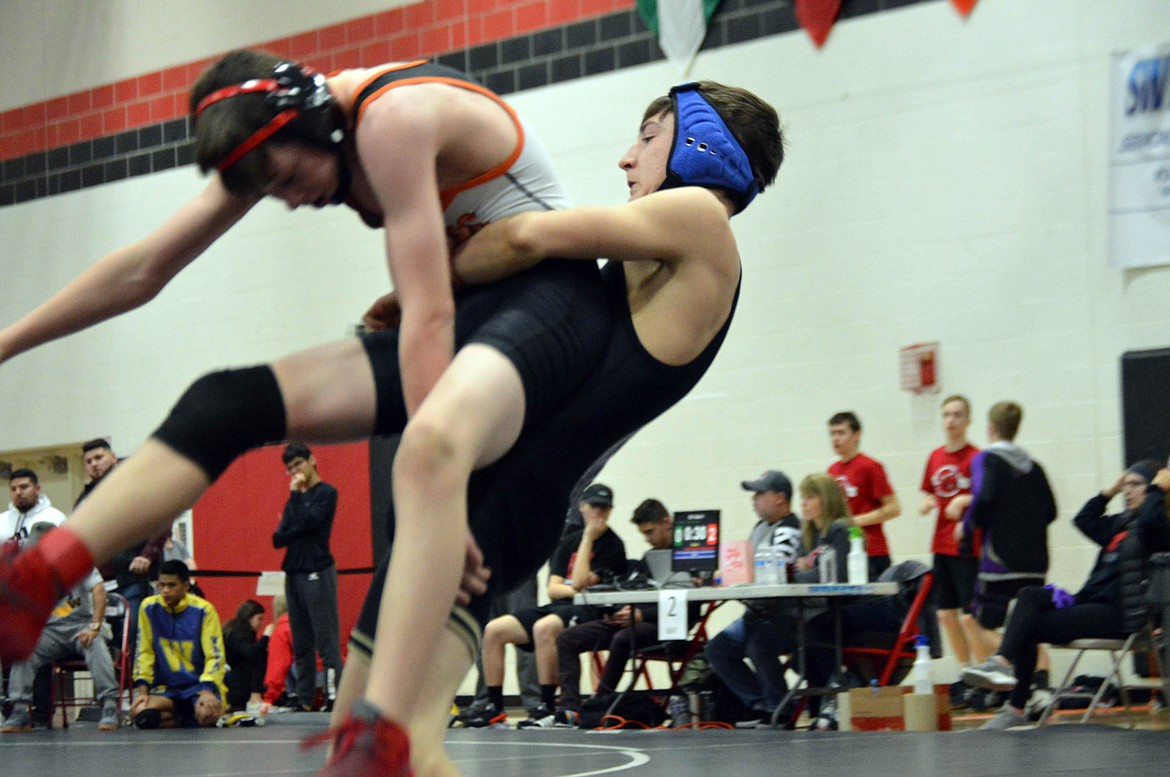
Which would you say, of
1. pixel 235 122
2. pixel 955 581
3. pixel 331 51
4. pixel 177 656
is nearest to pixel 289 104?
pixel 235 122

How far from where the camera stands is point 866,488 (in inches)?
313

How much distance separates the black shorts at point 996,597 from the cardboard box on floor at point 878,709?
3.43ft

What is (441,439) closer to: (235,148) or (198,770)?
(235,148)

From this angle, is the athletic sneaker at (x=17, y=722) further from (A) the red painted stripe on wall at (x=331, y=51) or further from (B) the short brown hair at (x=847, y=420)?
(A) the red painted stripe on wall at (x=331, y=51)

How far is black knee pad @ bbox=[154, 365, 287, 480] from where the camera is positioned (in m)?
2.12

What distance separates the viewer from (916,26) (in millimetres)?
8438

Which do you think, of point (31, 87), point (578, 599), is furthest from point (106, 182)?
point (578, 599)

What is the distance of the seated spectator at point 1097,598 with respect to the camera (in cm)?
602

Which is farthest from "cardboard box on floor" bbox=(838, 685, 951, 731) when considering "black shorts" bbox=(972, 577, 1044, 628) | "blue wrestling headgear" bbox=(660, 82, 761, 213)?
"blue wrestling headgear" bbox=(660, 82, 761, 213)

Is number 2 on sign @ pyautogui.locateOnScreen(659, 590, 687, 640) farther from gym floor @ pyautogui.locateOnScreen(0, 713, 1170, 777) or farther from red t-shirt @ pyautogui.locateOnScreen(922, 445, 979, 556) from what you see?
red t-shirt @ pyautogui.locateOnScreen(922, 445, 979, 556)

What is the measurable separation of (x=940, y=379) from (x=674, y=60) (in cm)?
265

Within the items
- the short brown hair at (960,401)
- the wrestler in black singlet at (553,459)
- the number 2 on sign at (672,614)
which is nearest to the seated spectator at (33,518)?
the number 2 on sign at (672,614)

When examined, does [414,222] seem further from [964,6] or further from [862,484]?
[964,6]

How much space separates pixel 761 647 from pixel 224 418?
508 cm
